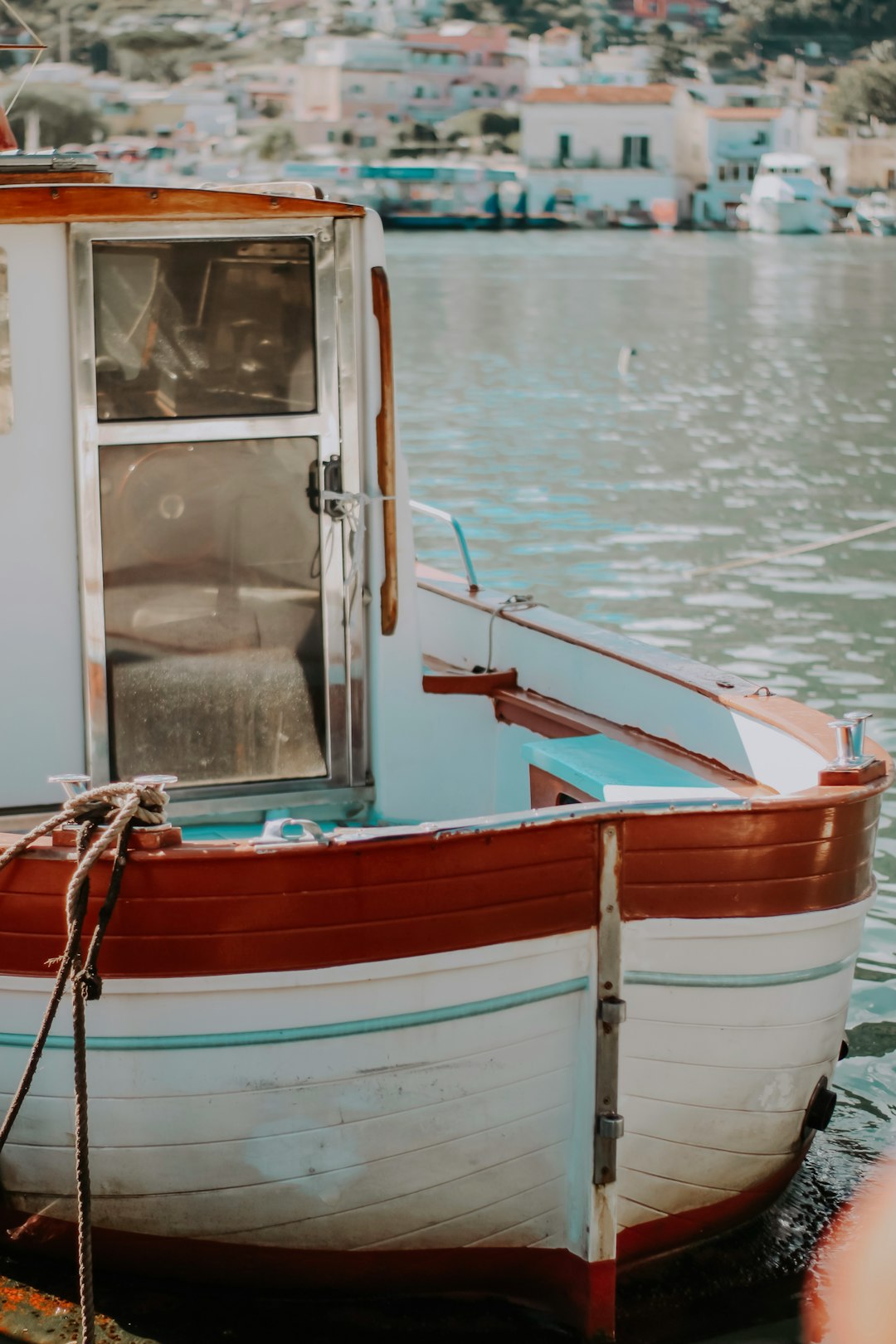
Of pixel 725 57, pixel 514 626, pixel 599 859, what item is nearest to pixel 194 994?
pixel 599 859

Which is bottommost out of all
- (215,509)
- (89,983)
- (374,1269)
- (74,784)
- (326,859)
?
(374,1269)

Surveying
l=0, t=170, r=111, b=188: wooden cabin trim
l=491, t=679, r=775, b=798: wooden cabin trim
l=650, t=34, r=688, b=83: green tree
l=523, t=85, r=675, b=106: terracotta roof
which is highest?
l=650, t=34, r=688, b=83: green tree

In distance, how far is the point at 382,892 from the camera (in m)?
4.44

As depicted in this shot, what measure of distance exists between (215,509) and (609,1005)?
2004mm

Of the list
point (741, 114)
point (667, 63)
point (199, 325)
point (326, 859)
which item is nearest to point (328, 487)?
point (199, 325)

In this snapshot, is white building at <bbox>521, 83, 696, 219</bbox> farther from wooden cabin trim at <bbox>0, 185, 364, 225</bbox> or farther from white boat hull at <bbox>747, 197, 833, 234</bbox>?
wooden cabin trim at <bbox>0, 185, 364, 225</bbox>

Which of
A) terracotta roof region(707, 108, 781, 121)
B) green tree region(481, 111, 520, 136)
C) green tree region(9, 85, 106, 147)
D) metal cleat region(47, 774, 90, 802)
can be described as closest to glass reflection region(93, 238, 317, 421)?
metal cleat region(47, 774, 90, 802)

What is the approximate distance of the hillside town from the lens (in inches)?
5271

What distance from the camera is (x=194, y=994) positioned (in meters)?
4.46

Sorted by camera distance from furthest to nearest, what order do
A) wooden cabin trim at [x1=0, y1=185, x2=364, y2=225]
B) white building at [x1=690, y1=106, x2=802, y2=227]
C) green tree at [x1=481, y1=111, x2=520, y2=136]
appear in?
green tree at [x1=481, y1=111, x2=520, y2=136] < white building at [x1=690, y1=106, x2=802, y2=227] < wooden cabin trim at [x1=0, y1=185, x2=364, y2=225]

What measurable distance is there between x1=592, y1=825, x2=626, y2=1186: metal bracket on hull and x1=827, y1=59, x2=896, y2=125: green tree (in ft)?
540

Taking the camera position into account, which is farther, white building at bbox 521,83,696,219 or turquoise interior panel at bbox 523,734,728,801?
white building at bbox 521,83,696,219

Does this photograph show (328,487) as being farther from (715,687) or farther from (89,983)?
(89,983)

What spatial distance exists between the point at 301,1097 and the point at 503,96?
192 m
